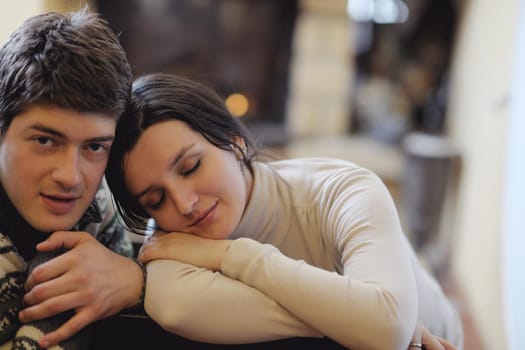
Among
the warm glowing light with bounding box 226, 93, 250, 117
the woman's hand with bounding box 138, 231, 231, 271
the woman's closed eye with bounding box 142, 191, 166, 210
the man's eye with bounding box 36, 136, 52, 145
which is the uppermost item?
the man's eye with bounding box 36, 136, 52, 145

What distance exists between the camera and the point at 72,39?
31.1 inches

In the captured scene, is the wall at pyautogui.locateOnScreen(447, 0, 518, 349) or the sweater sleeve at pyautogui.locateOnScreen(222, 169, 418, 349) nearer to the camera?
the sweater sleeve at pyautogui.locateOnScreen(222, 169, 418, 349)

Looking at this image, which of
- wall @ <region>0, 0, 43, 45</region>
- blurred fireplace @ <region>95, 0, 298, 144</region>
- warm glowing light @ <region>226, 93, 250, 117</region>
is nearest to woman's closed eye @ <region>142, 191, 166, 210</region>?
wall @ <region>0, 0, 43, 45</region>

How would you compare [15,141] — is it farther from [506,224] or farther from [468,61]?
[468,61]

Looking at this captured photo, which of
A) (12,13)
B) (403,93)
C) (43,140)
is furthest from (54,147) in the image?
(403,93)

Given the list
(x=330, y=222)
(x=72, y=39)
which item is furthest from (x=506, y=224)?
(x=72, y=39)

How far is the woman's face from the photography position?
86 cm

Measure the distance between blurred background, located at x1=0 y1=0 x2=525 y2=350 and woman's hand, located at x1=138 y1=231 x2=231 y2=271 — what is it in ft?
2.99

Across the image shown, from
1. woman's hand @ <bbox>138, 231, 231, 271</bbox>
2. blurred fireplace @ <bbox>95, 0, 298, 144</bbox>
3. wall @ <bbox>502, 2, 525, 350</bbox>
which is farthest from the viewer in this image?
blurred fireplace @ <bbox>95, 0, 298, 144</bbox>

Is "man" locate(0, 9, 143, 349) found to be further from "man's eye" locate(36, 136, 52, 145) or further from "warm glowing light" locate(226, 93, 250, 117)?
"warm glowing light" locate(226, 93, 250, 117)

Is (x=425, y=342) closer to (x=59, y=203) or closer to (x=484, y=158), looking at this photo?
(x=59, y=203)

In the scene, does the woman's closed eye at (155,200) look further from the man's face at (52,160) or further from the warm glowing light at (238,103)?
the warm glowing light at (238,103)

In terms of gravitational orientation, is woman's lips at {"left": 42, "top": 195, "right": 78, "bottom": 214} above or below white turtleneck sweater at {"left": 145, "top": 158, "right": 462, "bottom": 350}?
above

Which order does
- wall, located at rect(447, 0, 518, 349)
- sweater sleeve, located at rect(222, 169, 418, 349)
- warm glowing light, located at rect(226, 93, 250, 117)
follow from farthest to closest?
warm glowing light, located at rect(226, 93, 250, 117), wall, located at rect(447, 0, 518, 349), sweater sleeve, located at rect(222, 169, 418, 349)
